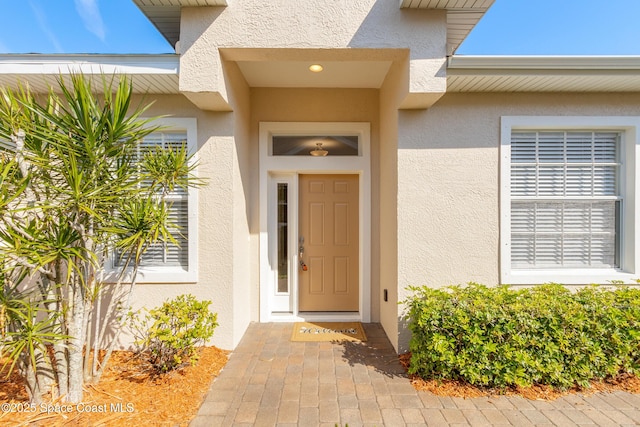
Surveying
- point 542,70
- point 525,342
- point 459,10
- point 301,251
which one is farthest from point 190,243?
point 542,70

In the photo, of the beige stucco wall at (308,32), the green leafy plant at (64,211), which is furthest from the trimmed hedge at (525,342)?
the green leafy plant at (64,211)

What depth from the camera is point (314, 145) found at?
193 inches

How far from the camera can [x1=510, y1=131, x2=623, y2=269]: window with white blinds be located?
404 cm

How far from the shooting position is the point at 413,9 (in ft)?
11.0

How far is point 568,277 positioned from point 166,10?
5826 mm

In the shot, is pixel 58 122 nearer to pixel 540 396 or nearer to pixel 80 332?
pixel 80 332

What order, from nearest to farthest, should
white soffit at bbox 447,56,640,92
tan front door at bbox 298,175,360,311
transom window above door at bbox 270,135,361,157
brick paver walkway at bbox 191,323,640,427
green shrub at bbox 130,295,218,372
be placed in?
1. brick paver walkway at bbox 191,323,640,427
2. green shrub at bbox 130,295,218,372
3. white soffit at bbox 447,56,640,92
4. transom window above door at bbox 270,135,361,157
5. tan front door at bbox 298,175,360,311

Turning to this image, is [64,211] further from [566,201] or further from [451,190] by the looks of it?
[566,201]

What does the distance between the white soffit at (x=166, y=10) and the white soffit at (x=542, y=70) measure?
2.78 m

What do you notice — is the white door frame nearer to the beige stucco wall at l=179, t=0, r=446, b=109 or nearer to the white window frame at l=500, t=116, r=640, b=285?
the beige stucco wall at l=179, t=0, r=446, b=109

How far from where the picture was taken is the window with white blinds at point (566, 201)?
4035 mm

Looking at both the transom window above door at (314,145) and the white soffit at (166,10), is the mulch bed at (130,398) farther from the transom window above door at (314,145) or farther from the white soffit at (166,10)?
the white soffit at (166,10)

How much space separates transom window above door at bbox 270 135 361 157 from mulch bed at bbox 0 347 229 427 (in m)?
3.15

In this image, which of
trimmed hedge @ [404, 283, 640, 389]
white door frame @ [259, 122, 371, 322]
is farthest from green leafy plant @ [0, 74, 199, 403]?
trimmed hedge @ [404, 283, 640, 389]
